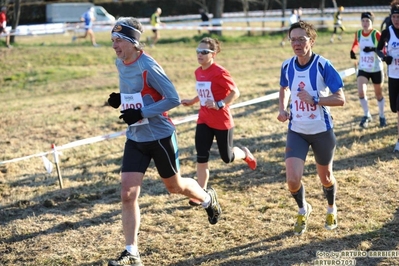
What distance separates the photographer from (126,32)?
4711 millimetres

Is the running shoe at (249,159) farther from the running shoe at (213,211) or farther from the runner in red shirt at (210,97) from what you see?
the running shoe at (213,211)

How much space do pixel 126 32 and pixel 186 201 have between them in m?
2.55

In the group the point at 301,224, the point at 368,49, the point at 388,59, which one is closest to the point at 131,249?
the point at 301,224

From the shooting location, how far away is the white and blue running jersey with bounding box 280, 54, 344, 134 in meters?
4.93

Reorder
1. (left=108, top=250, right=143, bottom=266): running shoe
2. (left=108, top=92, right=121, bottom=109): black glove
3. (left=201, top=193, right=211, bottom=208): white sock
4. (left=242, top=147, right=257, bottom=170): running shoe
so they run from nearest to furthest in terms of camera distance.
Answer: (left=108, top=250, right=143, bottom=266): running shoe
(left=108, top=92, right=121, bottom=109): black glove
(left=201, top=193, right=211, bottom=208): white sock
(left=242, top=147, right=257, bottom=170): running shoe

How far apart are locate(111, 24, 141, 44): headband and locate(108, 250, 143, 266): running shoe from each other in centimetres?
173

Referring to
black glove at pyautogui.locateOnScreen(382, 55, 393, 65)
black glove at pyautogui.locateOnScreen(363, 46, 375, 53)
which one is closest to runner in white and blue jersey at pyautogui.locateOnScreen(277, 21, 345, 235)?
black glove at pyautogui.locateOnScreen(382, 55, 393, 65)

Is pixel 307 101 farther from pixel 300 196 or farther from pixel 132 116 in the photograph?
pixel 132 116

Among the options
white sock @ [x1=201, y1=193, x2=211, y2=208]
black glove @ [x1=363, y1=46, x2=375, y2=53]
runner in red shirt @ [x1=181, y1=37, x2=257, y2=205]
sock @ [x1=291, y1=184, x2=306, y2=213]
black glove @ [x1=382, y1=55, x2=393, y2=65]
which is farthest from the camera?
black glove @ [x1=363, y1=46, x2=375, y2=53]

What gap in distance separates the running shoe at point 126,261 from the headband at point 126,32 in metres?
1.73

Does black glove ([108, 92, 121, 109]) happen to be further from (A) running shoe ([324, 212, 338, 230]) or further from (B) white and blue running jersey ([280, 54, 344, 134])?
(A) running shoe ([324, 212, 338, 230])

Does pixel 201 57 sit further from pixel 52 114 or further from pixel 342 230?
pixel 52 114

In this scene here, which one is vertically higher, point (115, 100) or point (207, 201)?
point (115, 100)

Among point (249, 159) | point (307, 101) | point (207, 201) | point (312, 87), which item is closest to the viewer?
point (307, 101)
